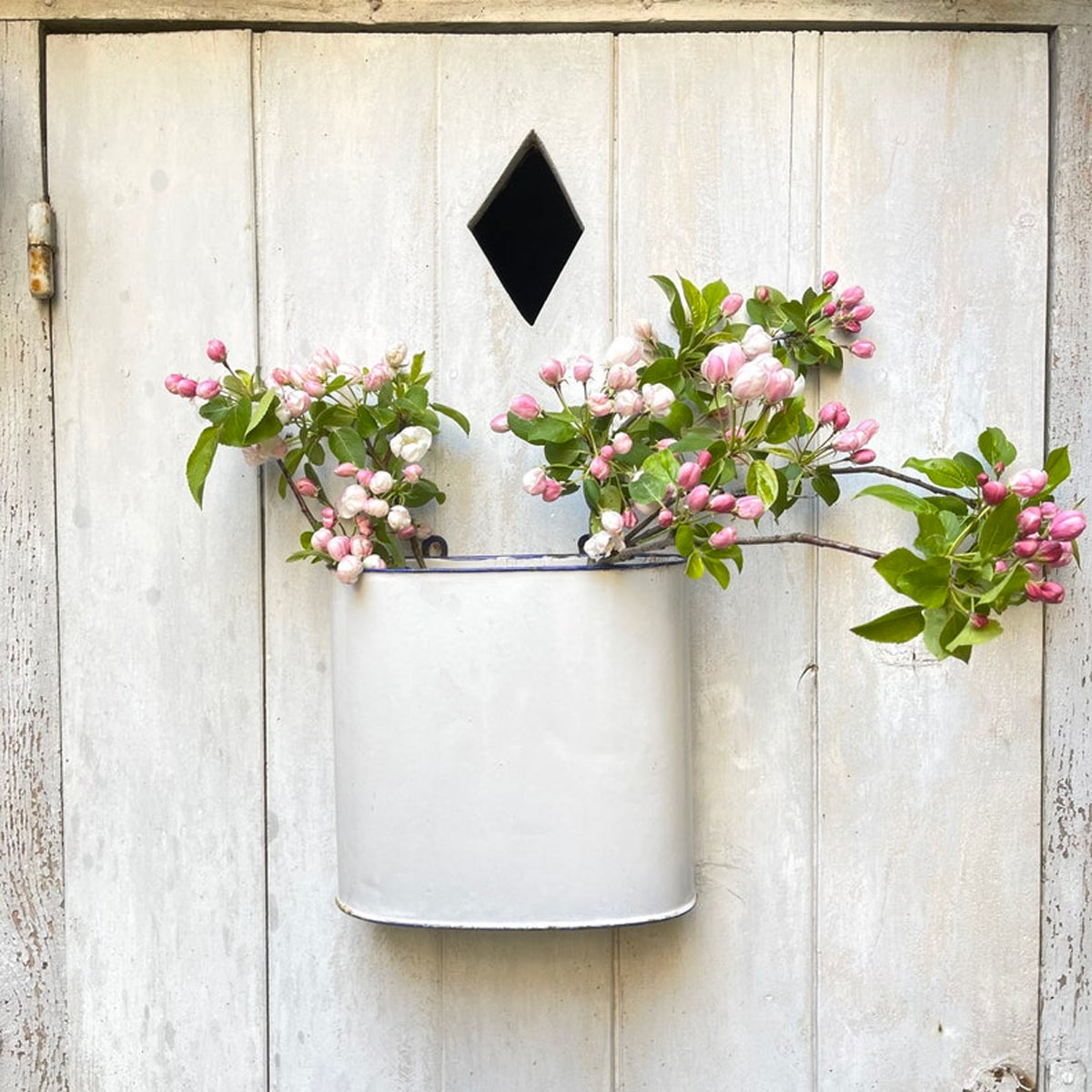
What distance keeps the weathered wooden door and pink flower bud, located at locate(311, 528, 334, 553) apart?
0.34 ft

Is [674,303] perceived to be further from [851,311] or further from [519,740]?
[519,740]

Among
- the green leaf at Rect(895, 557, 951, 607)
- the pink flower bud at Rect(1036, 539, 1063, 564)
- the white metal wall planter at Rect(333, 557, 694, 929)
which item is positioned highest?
the pink flower bud at Rect(1036, 539, 1063, 564)

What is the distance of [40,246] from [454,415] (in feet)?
1.13

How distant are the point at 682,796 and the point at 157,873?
16.3 inches

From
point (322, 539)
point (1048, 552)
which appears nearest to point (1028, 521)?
point (1048, 552)

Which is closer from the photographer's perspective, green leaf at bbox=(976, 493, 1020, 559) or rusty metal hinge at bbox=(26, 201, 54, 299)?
green leaf at bbox=(976, 493, 1020, 559)

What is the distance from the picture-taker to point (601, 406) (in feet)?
2.54

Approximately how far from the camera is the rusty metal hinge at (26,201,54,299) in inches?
35.0

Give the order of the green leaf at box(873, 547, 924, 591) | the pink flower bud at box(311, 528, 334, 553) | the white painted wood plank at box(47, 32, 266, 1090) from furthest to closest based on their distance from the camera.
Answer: the white painted wood plank at box(47, 32, 266, 1090)
the pink flower bud at box(311, 528, 334, 553)
the green leaf at box(873, 547, 924, 591)

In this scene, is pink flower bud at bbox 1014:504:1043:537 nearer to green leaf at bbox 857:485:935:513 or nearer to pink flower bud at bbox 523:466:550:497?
green leaf at bbox 857:485:935:513

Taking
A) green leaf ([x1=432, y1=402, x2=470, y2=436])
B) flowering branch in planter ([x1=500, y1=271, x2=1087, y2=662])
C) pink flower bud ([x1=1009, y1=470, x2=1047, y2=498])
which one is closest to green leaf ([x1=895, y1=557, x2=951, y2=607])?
flowering branch in planter ([x1=500, y1=271, x2=1087, y2=662])

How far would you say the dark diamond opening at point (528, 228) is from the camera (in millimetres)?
912

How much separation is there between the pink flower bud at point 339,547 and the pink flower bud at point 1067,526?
0.46 m

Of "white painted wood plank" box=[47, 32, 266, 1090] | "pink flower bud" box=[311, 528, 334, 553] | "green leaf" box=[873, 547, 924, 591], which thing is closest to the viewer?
"green leaf" box=[873, 547, 924, 591]
